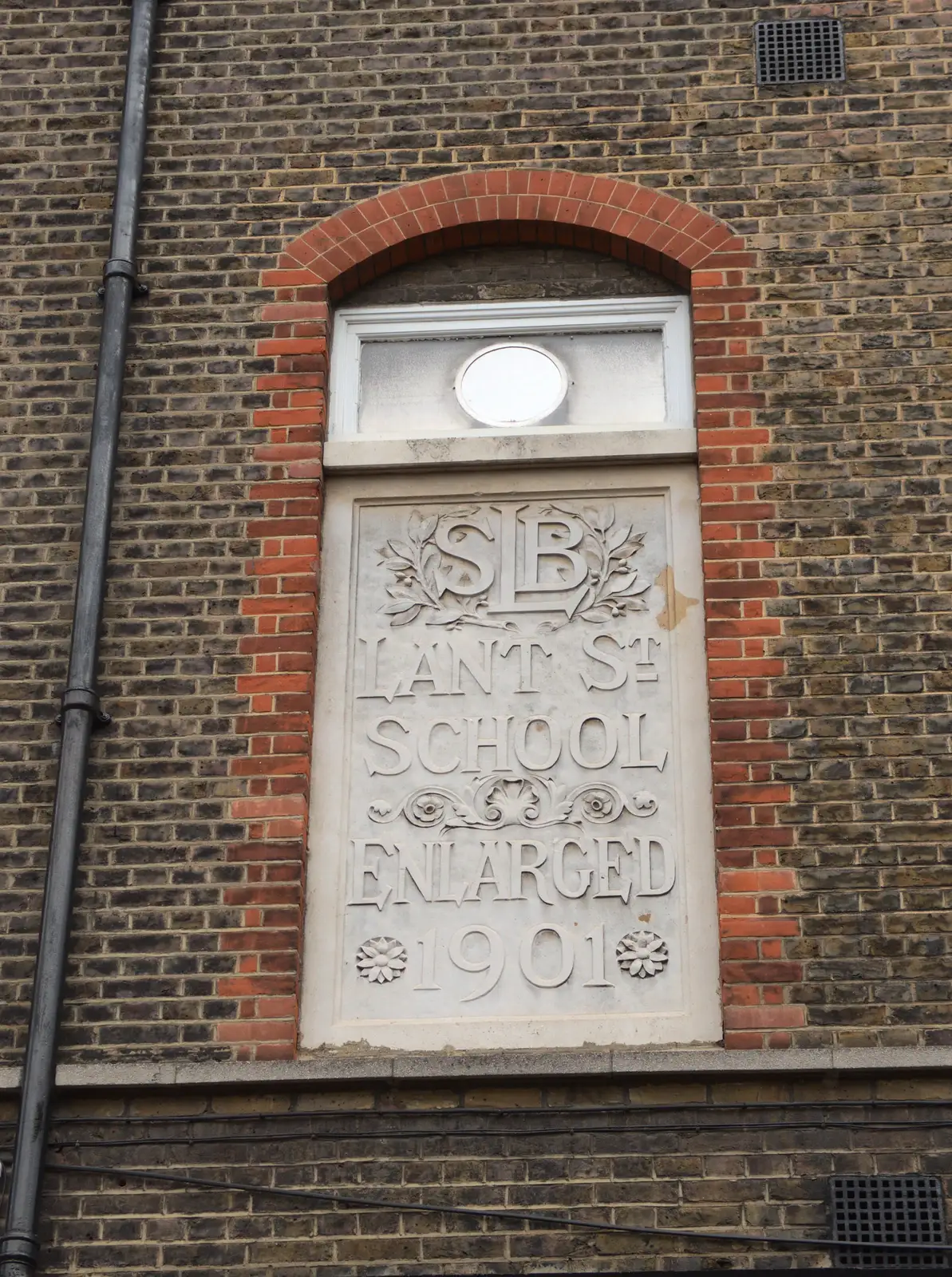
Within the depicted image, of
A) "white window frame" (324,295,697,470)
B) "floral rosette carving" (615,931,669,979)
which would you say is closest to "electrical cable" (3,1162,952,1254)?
"floral rosette carving" (615,931,669,979)

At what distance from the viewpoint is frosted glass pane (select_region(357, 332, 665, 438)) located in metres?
8.80

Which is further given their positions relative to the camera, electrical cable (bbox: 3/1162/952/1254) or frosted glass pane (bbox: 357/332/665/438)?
frosted glass pane (bbox: 357/332/665/438)

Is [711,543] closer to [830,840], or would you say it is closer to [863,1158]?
[830,840]

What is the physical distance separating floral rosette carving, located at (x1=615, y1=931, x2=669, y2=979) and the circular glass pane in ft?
7.61

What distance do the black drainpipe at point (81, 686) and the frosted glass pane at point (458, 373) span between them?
1069 millimetres

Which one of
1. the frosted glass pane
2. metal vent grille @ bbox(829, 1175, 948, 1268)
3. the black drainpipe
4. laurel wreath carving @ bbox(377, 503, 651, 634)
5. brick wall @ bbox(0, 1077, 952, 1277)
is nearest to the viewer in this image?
metal vent grille @ bbox(829, 1175, 948, 1268)

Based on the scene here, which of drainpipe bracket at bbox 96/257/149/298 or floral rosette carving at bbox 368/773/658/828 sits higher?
drainpipe bracket at bbox 96/257/149/298

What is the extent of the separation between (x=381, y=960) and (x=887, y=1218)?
6.53ft

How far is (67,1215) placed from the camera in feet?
23.2

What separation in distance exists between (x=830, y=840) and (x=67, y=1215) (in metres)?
2.96

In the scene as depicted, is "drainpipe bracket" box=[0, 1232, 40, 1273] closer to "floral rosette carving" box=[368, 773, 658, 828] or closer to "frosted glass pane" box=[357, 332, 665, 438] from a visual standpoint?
"floral rosette carving" box=[368, 773, 658, 828]

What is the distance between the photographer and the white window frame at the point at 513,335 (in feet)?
28.1

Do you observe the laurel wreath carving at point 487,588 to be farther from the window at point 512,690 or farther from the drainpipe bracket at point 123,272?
the drainpipe bracket at point 123,272

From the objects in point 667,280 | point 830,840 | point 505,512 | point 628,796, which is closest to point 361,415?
point 505,512
